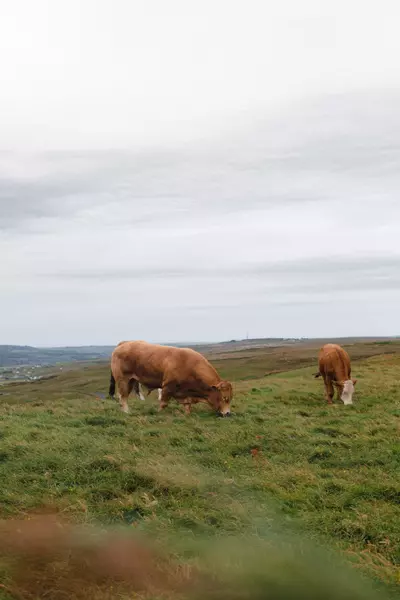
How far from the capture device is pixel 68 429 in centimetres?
1467

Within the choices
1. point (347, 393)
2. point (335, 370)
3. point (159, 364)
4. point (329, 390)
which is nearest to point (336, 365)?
point (335, 370)

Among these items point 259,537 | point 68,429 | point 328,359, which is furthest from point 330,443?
point 328,359

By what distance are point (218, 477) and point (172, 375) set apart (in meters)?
8.72

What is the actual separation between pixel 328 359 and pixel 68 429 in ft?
43.2

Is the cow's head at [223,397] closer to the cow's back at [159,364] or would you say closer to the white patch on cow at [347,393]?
the cow's back at [159,364]

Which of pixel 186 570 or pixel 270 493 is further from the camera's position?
pixel 270 493

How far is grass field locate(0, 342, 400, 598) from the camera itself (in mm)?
7340

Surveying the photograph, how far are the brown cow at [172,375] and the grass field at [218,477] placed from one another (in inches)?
49.7

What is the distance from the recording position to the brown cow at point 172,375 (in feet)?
59.6

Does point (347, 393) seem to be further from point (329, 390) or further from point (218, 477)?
point (218, 477)

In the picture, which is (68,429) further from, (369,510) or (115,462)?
(369,510)

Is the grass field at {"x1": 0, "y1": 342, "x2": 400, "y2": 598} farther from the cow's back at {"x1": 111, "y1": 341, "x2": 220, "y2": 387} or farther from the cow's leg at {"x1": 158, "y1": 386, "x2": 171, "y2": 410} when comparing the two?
the cow's back at {"x1": 111, "y1": 341, "x2": 220, "y2": 387}

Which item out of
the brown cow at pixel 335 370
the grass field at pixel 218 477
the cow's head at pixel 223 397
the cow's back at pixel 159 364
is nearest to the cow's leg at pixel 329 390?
the brown cow at pixel 335 370

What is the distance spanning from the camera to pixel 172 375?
60.6ft
